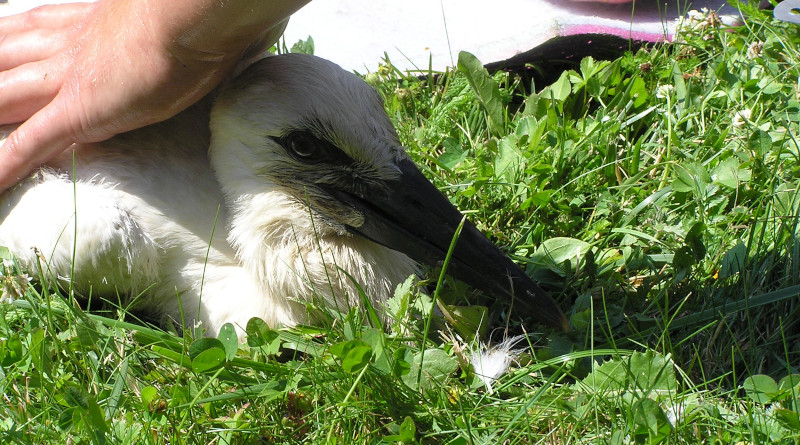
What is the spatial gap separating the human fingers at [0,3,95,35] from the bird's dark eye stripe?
0.87 meters

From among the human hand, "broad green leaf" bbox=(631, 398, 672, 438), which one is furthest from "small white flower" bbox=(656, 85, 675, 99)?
"broad green leaf" bbox=(631, 398, 672, 438)

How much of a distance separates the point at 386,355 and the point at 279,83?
0.91 meters

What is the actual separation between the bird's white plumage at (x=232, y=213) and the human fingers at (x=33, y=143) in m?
0.06

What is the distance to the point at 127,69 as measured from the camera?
7.28 ft

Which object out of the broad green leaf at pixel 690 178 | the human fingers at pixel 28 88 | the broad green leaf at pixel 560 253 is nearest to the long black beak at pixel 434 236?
the broad green leaf at pixel 560 253

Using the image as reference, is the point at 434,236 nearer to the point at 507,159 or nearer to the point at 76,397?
the point at 507,159

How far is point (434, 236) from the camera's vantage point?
2.49 metres

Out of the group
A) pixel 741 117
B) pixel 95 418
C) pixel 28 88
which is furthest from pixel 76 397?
pixel 741 117

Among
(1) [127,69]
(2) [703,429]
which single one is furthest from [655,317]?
(1) [127,69]

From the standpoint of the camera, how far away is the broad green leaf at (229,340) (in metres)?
2.15

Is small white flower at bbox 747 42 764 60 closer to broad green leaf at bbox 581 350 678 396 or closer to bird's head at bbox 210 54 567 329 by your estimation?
bird's head at bbox 210 54 567 329

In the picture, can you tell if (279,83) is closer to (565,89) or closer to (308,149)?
(308,149)

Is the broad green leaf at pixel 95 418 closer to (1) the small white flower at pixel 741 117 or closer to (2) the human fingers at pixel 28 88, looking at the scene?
(2) the human fingers at pixel 28 88

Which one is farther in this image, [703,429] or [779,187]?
[779,187]
